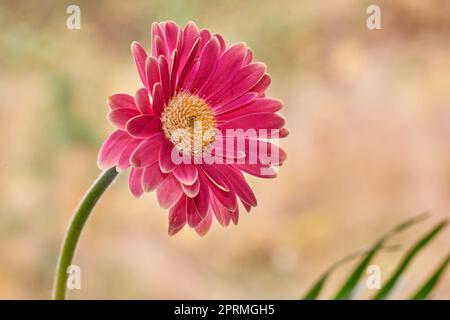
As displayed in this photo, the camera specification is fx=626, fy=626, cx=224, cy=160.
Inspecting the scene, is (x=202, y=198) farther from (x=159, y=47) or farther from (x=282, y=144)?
(x=282, y=144)

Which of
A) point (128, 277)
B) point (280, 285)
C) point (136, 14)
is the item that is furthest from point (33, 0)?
point (280, 285)

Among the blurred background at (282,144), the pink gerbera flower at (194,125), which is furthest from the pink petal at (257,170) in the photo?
the blurred background at (282,144)

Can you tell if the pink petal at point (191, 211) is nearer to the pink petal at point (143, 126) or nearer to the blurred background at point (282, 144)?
the pink petal at point (143, 126)

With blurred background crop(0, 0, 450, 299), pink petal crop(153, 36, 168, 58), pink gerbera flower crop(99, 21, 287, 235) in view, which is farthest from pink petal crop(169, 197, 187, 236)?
blurred background crop(0, 0, 450, 299)

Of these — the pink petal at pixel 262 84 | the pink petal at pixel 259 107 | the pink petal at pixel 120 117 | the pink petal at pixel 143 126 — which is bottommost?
the pink petal at pixel 143 126

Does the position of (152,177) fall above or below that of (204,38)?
below

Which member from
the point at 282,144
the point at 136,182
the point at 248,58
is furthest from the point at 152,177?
the point at 282,144
